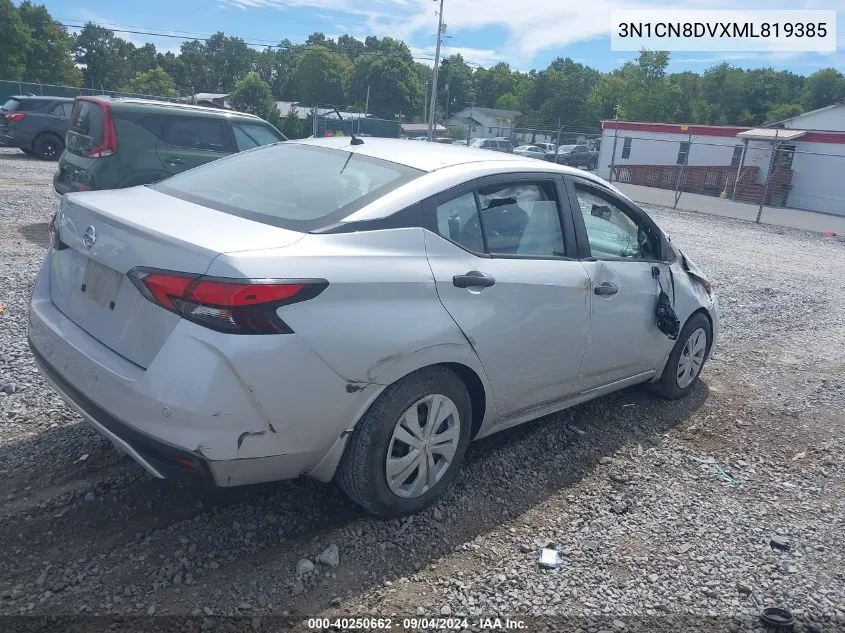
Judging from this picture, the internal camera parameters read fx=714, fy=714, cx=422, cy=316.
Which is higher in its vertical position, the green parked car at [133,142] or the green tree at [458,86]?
the green tree at [458,86]

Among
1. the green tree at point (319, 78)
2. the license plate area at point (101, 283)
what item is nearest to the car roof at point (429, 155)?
the license plate area at point (101, 283)

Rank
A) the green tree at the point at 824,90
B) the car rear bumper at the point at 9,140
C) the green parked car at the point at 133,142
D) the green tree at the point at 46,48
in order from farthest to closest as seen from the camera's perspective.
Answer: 1. the green tree at the point at 824,90
2. the green tree at the point at 46,48
3. the car rear bumper at the point at 9,140
4. the green parked car at the point at 133,142

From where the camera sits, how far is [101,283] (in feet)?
9.80

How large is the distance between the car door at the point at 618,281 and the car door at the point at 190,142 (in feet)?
18.5

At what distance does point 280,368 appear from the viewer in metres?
2.66

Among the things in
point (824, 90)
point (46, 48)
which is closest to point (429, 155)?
point (46, 48)

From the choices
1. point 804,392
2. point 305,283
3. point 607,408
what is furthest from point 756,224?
point 305,283

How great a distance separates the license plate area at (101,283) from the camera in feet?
9.52

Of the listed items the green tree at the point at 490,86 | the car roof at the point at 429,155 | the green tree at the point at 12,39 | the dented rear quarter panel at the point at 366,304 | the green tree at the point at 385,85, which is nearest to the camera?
the dented rear quarter panel at the point at 366,304

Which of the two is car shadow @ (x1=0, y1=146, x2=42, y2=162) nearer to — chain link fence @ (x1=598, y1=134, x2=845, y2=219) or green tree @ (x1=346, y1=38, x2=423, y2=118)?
chain link fence @ (x1=598, y1=134, x2=845, y2=219)

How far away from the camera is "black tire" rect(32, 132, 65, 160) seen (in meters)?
18.6

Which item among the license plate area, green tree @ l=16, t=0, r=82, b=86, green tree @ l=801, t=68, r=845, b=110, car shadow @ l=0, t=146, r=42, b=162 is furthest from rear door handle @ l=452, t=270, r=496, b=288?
green tree @ l=801, t=68, r=845, b=110

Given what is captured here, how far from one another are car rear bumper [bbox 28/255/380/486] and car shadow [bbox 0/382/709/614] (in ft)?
1.39

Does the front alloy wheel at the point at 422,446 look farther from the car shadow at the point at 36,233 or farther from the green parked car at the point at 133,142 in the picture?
the car shadow at the point at 36,233
